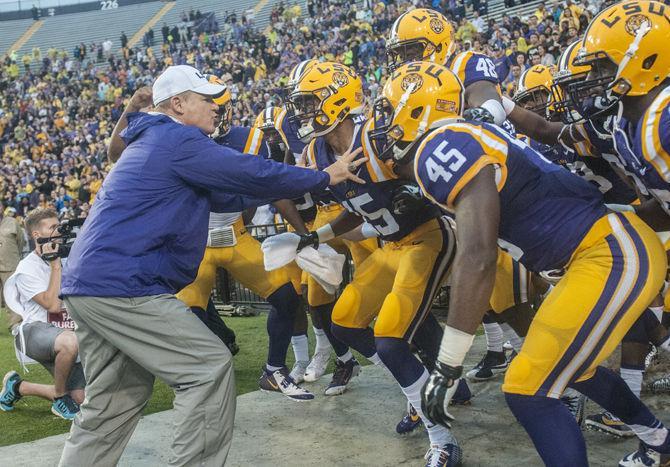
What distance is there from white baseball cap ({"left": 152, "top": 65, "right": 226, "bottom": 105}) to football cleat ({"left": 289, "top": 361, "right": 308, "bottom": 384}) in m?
2.82

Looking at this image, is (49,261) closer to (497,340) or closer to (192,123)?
(192,123)

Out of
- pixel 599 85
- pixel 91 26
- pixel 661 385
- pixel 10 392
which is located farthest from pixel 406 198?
pixel 91 26

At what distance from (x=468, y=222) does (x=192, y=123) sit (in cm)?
159

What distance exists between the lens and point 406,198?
4.04m

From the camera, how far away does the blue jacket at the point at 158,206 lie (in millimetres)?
3189

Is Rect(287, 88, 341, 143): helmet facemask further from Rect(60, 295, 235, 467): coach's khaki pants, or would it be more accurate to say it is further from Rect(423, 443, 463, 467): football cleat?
Rect(423, 443, 463, 467): football cleat

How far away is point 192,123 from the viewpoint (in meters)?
3.65

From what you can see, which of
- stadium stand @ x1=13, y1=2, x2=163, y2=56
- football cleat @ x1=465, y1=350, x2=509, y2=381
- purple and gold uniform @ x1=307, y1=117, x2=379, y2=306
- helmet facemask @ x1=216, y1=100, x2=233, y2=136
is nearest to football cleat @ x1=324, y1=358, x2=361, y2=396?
purple and gold uniform @ x1=307, y1=117, x2=379, y2=306

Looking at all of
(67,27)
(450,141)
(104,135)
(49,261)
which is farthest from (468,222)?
(67,27)

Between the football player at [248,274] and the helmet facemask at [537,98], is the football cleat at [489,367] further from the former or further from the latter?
the helmet facemask at [537,98]

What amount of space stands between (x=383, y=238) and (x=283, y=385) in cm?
153

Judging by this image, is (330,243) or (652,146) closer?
(652,146)

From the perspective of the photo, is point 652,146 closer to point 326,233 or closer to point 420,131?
point 420,131

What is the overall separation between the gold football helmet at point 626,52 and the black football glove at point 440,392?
136cm
